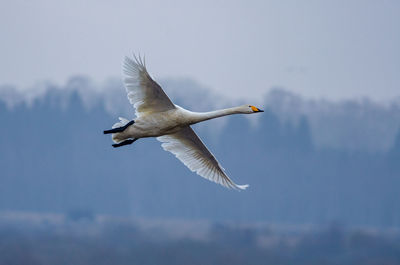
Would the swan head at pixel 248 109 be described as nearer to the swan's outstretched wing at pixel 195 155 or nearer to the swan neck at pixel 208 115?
the swan neck at pixel 208 115

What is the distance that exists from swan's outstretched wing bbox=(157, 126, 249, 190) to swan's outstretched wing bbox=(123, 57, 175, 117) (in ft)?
3.95

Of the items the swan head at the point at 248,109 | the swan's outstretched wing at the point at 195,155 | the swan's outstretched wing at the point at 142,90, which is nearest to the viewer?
the swan's outstretched wing at the point at 142,90

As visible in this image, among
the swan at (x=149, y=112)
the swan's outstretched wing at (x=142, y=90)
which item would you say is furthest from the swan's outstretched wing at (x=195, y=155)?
the swan's outstretched wing at (x=142, y=90)

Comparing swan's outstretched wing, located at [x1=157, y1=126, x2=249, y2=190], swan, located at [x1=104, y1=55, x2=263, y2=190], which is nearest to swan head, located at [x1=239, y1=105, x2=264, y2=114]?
swan, located at [x1=104, y1=55, x2=263, y2=190]

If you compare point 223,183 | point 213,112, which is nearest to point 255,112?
point 213,112

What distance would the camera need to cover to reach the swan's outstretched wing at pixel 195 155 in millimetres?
17016

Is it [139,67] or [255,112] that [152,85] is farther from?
[255,112]

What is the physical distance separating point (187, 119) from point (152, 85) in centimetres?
86

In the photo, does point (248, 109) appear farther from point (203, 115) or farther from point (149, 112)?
point (149, 112)

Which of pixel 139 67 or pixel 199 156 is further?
pixel 199 156

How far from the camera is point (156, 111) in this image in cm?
1588

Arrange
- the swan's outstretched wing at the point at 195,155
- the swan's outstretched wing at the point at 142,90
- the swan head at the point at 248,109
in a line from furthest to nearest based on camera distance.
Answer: the swan's outstretched wing at the point at 195,155 → the swan head at the point at 248,109 → the swan's outstretched wing at the point at 142,90

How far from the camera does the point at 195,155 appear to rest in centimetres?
1728

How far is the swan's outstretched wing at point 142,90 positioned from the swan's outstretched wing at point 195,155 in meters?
1.21
